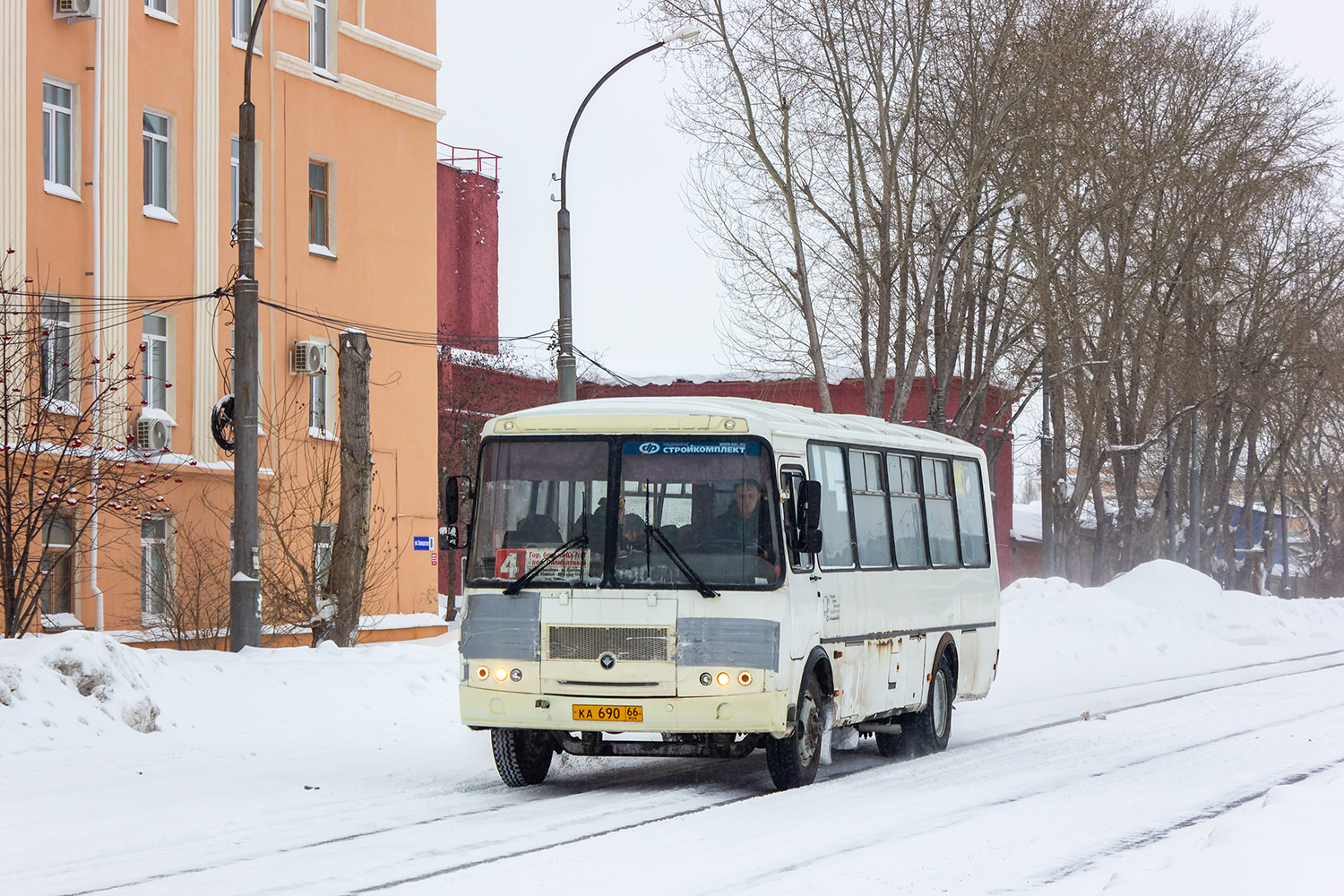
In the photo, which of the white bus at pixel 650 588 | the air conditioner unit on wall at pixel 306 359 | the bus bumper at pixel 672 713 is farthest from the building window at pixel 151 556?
the bus bumper at pixel 672 713

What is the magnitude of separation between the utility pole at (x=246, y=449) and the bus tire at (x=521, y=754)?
6.31 m

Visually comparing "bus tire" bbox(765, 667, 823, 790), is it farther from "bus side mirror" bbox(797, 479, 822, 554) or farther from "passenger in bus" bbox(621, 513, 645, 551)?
"passenger in bus" bbox(621, 513, 645, 551)

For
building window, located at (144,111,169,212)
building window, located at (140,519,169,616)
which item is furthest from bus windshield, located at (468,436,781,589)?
building window, located at (144,111,169,212)

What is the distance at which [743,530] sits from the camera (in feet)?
40.5

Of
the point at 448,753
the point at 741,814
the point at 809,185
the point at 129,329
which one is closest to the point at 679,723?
the point at 741,814

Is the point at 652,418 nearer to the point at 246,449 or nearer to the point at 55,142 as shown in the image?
the point at 246,449

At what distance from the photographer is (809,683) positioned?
42.4 ft

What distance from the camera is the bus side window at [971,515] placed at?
57.9ft

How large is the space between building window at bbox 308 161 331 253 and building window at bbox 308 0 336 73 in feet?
6.22

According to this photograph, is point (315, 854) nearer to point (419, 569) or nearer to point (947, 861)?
point (947, 861)

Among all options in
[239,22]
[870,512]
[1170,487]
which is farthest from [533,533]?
[1170,487]

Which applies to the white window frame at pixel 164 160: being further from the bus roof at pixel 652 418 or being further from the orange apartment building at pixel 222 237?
the bus roof at pixel 652 418

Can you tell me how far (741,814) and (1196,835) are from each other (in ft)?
9.10

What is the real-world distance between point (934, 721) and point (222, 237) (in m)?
19.1
